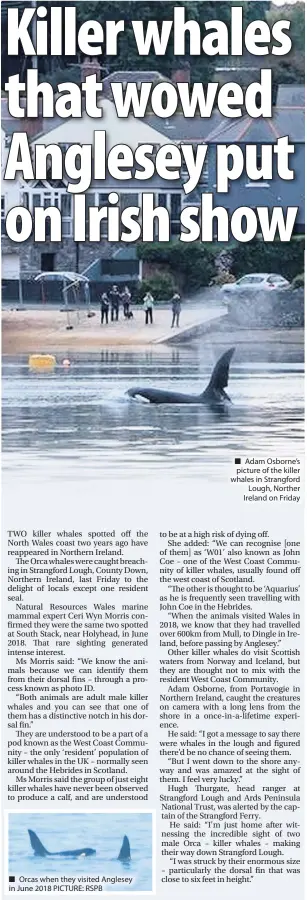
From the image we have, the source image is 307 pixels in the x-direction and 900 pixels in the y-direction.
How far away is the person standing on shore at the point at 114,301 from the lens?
1010 cm

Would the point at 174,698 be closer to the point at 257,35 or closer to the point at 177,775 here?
the point at 177,775

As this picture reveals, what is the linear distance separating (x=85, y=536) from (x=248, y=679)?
107cm

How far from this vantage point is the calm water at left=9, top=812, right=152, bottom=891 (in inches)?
372

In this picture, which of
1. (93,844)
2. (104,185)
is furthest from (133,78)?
(93,844)

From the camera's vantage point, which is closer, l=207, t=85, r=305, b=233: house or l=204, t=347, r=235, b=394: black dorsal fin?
l=207, t=85, r=305, b=233: house

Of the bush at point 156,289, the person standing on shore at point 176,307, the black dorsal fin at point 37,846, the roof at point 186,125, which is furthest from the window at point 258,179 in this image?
the black dorsal fin at point 37,846

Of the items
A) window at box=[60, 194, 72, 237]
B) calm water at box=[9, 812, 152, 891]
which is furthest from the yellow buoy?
calm water at box=[9, 812, 152, 891]

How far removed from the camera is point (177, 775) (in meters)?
9.53

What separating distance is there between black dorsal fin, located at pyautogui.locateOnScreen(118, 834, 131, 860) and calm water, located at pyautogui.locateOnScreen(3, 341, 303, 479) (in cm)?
180

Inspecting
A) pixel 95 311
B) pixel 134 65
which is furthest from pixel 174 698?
pixel 134 65

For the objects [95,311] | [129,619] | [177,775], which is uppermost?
[95,311]

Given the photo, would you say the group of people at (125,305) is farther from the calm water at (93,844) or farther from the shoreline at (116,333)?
the calm water at (93,844)

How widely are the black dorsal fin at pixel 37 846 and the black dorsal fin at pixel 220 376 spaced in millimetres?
2369

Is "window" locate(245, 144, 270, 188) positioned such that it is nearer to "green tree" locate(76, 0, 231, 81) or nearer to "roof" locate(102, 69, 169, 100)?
"green tree" locate(76, 0, 231, 81)
